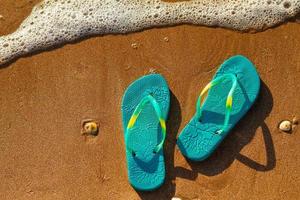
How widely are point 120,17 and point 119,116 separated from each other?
0.42 meters

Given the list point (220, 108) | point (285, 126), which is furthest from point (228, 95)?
point (285, 126)

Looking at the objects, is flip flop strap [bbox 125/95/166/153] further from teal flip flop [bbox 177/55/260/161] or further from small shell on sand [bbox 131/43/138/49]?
small shell on sand [bbox 131/43/138/49]

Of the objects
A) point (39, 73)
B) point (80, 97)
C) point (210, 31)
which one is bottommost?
point (80, 97)

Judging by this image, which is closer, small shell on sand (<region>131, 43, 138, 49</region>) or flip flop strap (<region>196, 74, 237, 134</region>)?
flip flop strap (<region>196, 74, 237, 134</region>)

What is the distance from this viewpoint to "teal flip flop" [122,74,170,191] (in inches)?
68.9

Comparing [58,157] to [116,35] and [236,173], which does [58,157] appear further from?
[236,173]

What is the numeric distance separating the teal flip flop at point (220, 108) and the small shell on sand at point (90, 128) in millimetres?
341

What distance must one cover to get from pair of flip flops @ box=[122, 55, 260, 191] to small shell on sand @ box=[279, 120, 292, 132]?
0.15m

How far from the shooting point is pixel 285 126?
173cm

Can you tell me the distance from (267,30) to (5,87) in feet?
3.62

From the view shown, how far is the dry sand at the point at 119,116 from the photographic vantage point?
174 cm

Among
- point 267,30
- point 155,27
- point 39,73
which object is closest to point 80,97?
point 39,73

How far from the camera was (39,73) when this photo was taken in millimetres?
1802

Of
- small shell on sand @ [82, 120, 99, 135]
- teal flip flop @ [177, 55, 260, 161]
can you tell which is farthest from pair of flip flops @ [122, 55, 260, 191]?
small shell on sand @ [82, 120, 99, 135]
